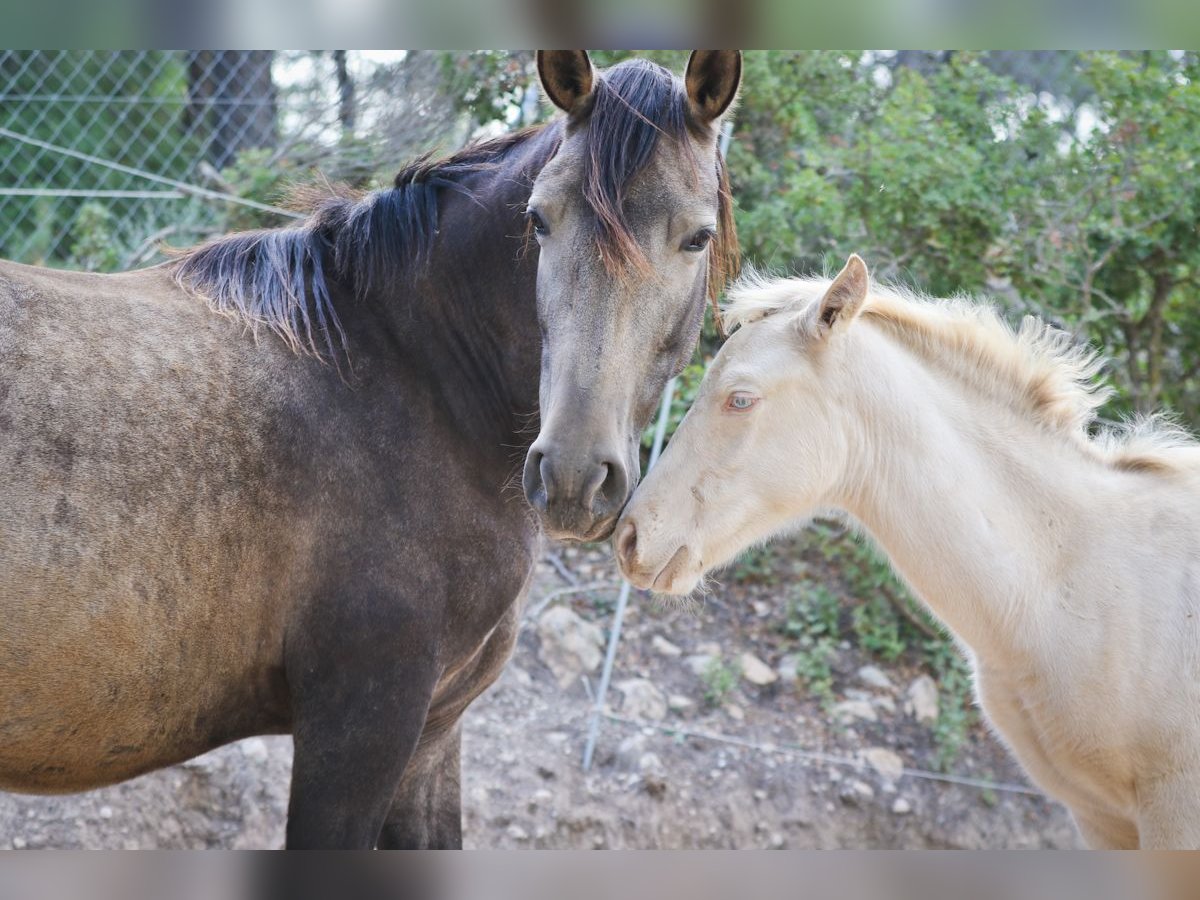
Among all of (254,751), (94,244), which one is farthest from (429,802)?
(94,244)

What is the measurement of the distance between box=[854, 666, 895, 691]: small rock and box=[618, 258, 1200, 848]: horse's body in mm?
2688

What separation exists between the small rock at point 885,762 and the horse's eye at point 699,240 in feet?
11.0

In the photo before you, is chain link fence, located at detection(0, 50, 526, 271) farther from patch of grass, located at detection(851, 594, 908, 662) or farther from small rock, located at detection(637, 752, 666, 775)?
patch of grass, located at detection(851, 594, 908, 662)

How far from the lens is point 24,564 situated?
2000mm

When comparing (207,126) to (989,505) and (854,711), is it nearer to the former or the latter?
(854,711)

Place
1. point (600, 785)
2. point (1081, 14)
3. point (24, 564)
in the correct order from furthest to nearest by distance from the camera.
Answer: point (600, 785) < point (24, 564) < point (1081, 14)

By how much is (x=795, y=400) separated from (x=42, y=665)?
163 cm

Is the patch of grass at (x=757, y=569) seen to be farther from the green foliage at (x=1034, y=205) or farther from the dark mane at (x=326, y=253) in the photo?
the dark mane at (x=326, y=253)

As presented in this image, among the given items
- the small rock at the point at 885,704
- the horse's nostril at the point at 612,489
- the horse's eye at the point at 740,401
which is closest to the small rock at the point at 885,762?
the small rock at the point at 885,704

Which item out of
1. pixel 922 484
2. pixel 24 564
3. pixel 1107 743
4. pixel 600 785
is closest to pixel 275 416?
pixel 24 564

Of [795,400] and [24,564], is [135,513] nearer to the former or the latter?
[24,564]

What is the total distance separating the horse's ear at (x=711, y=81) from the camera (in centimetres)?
225

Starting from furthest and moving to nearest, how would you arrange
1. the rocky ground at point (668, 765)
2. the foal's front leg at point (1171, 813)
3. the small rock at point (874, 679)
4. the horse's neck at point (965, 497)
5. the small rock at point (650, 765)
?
1. the small rock at point (874, 679)
2. the small rock at point (650, 765)
3. the rocky ground at point (668, 765)
4. the horse's neck at point (965, 497)
5. the foal's front leg at point (1171, 813)

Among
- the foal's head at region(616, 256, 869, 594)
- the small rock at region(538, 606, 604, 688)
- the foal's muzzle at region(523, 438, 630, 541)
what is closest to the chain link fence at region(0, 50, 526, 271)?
the small rock at region(538, 606, 604, 688)
